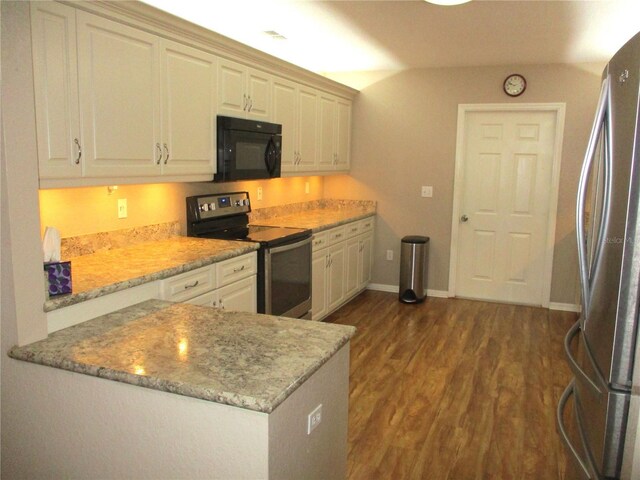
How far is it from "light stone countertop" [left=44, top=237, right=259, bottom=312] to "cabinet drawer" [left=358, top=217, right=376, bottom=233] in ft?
7.76

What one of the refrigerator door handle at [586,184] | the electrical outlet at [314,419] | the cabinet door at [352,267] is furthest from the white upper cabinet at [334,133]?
the electrical outlet at [314,419]

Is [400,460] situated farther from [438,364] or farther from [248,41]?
[248,41]

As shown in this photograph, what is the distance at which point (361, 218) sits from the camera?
558cm

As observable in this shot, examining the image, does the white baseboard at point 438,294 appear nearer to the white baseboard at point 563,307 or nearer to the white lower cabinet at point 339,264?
the white baseboard at point 563,307

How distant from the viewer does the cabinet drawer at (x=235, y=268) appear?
10.0 ft

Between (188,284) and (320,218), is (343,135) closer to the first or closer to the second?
(320,218)

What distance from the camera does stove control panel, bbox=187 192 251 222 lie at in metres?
3.60

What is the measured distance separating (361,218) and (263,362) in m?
4.06

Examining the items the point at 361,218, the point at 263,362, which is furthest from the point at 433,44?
the point at 263,362

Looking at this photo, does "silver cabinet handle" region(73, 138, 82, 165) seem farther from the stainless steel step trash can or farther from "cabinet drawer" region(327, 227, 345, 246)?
the stainless steel step trash can

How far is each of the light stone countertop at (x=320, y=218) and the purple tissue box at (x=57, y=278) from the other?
2522mm

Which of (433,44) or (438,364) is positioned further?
(433,44)

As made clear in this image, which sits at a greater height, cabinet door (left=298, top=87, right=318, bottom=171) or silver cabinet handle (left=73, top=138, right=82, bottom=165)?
cabinet door (left=298, top=87, right=318, bottom=171)

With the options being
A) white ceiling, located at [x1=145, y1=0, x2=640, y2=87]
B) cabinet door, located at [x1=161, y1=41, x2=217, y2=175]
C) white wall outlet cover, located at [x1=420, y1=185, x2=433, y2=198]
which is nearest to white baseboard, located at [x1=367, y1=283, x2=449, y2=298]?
white wall outlet cover, located at [x1=420, y1=185, x2=433, y2=198]
